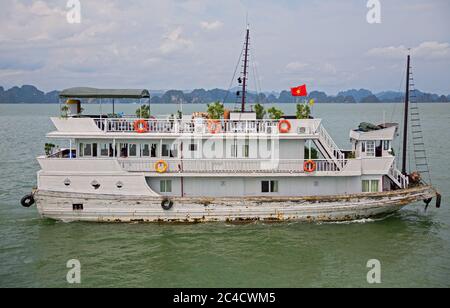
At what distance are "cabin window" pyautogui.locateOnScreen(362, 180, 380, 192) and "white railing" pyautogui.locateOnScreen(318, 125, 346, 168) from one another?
1.55m

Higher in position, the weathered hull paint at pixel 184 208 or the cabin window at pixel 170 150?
the cabin window at pixel 170 150

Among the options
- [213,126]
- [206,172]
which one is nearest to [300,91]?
[213,126]

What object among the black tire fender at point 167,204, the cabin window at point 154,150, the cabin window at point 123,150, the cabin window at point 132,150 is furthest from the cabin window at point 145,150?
the black tire fender at point 167,204

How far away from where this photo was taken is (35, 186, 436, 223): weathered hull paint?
2175 cm

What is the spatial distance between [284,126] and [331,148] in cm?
255

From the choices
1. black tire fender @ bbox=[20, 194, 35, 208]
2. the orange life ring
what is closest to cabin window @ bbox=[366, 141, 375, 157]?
the orange life ring

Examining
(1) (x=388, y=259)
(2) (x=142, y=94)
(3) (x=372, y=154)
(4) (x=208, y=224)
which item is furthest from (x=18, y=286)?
(3) (x=372, y=154)

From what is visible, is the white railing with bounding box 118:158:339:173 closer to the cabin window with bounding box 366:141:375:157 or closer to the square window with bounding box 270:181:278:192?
the square window with bounding box 270:181:278:192

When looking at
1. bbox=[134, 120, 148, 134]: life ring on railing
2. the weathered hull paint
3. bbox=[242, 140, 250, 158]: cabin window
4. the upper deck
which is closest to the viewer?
the weathered hull paint

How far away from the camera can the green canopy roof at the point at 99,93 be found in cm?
2217

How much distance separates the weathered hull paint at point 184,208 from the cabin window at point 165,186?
2.97 ft

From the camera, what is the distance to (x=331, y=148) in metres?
22.6

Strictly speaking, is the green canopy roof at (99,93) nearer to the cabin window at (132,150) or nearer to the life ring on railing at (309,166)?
the cabin window at (132,150)
